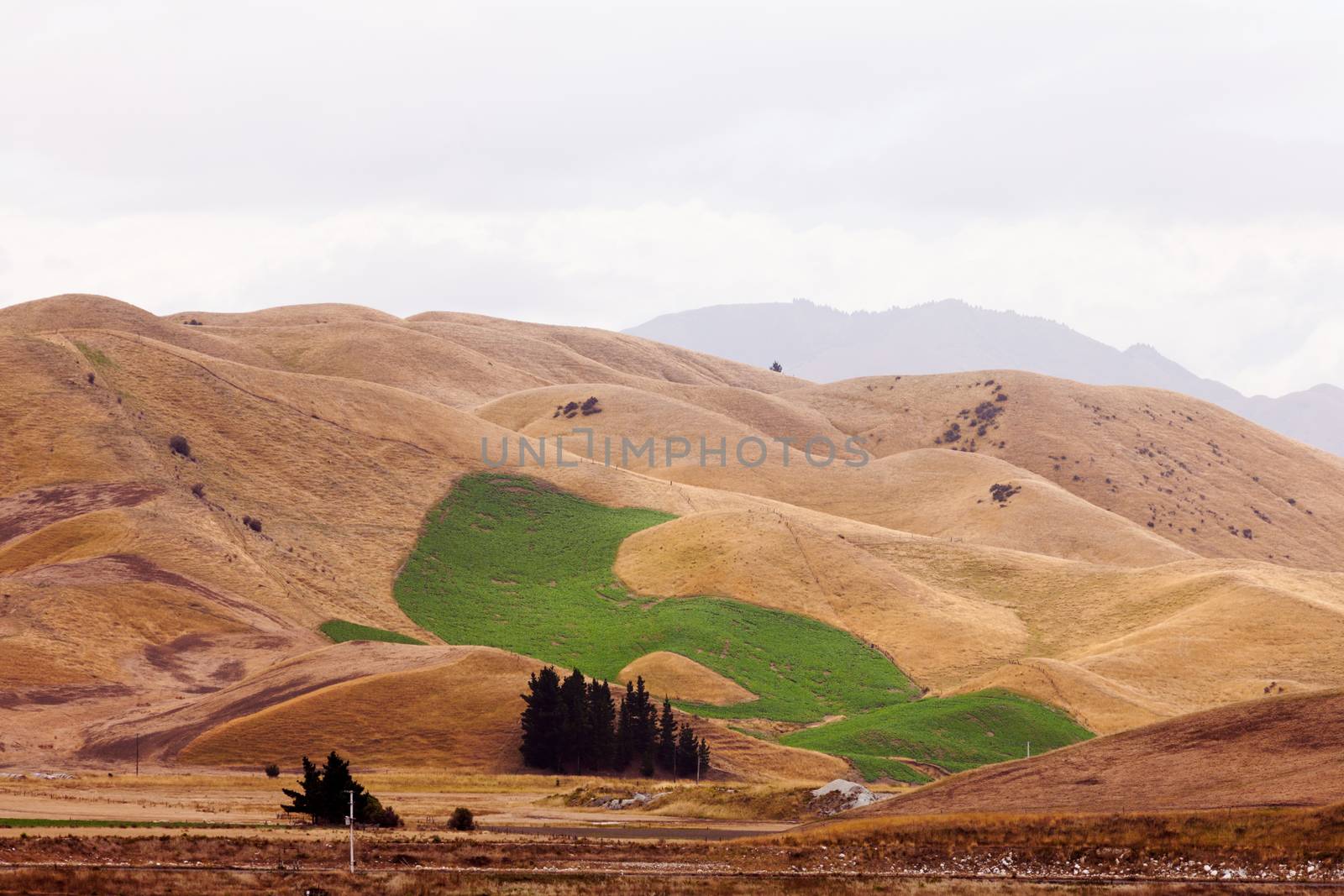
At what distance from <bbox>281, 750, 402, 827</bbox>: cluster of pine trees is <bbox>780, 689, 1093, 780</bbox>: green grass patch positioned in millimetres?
36454

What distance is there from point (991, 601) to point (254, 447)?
211ft

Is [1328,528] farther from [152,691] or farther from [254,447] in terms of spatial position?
[152,691]

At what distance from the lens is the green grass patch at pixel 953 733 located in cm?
8144

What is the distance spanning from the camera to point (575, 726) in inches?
2859

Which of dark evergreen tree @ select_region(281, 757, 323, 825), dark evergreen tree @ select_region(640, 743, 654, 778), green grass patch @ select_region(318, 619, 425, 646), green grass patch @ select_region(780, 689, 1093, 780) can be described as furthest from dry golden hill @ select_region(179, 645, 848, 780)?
dark evergreen tree @ select_region(281, 757, 323, 825)

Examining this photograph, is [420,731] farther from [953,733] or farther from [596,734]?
[953,733]

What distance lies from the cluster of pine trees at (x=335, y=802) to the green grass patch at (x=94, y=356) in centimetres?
8716

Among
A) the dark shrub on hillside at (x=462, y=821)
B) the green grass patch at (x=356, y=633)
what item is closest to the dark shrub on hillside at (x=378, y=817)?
the dark shrub on hillside at (x=462, y=821)

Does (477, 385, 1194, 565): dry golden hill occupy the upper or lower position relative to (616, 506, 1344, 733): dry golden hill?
upper

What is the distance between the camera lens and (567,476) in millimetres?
140500

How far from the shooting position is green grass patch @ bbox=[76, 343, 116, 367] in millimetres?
125000

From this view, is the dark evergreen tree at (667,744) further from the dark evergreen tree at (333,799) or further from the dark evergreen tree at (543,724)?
the dark evergreen tree at (333,799)

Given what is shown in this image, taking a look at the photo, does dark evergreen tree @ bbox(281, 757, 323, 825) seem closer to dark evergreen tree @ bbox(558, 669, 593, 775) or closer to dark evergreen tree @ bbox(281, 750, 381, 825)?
dark evergreen tree @ bbox(281, 750, 381, 825)

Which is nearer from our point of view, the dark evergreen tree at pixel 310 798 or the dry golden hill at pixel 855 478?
the dark evergreen tree at pixel 310 798
